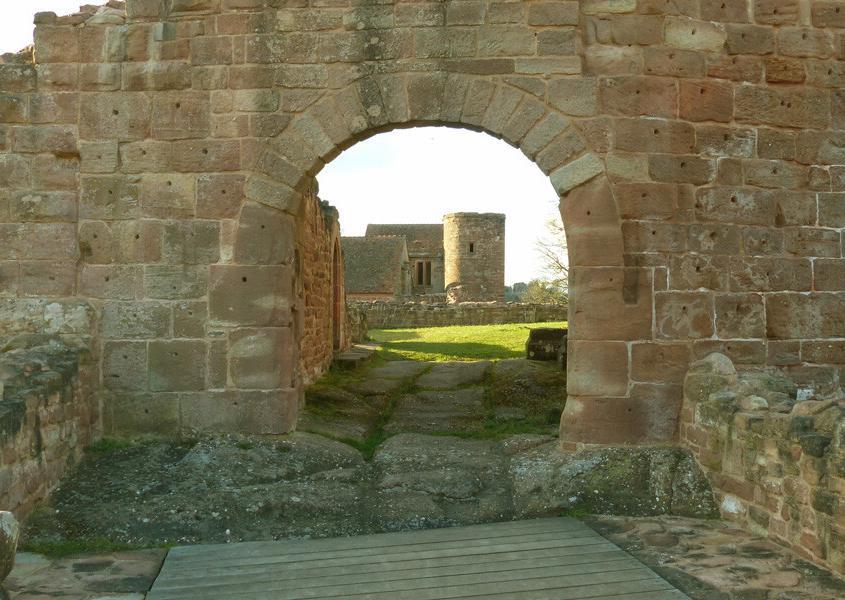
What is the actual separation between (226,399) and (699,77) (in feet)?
15.1

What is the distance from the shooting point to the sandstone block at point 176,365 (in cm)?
643

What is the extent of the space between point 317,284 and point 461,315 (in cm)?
1616

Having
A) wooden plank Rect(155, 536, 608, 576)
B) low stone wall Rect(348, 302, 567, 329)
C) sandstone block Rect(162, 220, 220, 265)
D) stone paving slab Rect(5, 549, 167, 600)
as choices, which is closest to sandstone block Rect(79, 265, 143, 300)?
sandstone block Rect(162, 220, 220, 265)

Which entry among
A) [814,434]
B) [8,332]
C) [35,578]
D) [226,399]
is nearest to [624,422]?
[814,434]

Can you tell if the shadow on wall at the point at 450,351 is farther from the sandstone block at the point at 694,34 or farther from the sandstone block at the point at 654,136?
the sandstone block at the point at 694,34

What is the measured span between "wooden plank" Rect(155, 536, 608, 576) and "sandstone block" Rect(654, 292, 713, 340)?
199 centimetres

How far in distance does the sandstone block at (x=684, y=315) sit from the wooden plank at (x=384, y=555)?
6.52 ft

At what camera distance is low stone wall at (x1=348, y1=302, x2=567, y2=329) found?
2697cm

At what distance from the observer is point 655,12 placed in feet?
20.8

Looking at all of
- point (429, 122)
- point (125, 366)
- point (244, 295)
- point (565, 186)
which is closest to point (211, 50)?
point (429, 122)

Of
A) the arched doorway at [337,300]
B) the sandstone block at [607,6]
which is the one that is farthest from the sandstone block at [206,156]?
the arched doorway at [337,300]

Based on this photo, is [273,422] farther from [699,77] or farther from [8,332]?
[699,77]

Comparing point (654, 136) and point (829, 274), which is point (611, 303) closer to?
point (654, 136)

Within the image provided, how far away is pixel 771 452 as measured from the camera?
4.81 m
